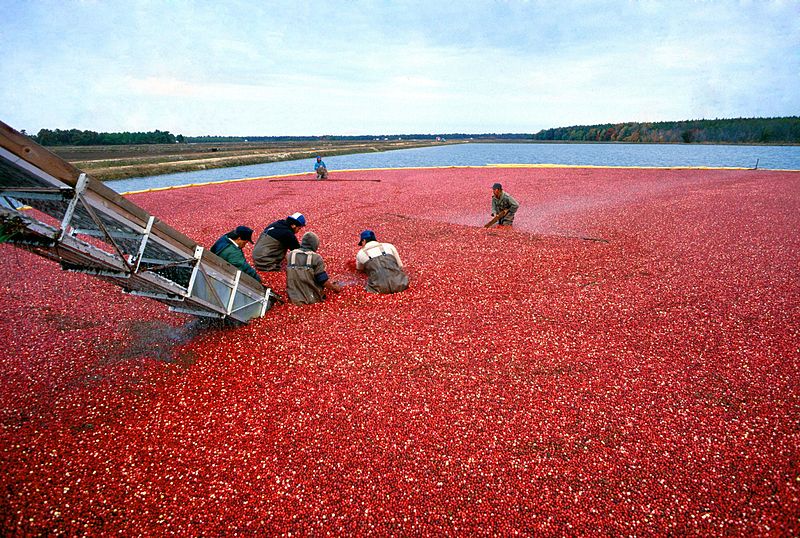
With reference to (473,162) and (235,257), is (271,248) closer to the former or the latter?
(235,257)

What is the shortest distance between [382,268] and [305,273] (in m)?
1.57

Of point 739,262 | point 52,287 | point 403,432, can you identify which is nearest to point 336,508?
point 403,432

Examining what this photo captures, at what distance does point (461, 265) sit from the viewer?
9914 mm

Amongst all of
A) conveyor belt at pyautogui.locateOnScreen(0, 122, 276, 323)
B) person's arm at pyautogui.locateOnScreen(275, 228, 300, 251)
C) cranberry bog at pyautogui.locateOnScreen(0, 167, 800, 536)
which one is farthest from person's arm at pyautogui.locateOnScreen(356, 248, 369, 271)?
conveyor belt at pyautogui.locateOnScreen(0, 122, 276, 323)

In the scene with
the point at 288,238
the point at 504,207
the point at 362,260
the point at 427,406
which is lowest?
the point at 427,406

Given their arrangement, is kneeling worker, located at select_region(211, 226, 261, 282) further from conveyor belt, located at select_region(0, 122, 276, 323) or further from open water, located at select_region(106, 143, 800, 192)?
A: open water, located at select_region(106, 143, 800, 192)

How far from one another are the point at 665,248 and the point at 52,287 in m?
15.8

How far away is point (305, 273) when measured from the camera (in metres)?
7.54

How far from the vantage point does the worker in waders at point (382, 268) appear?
8070mm

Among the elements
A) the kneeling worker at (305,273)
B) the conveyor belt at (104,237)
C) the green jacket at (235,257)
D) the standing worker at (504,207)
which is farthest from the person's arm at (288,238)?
the standing worker at (504,207)

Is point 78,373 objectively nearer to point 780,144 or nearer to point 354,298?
point 354,298

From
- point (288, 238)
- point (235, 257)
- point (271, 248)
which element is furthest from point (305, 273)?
point (271, 248)

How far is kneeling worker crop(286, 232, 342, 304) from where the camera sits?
7527 mm

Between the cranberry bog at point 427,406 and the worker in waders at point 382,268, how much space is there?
308 millimetres
